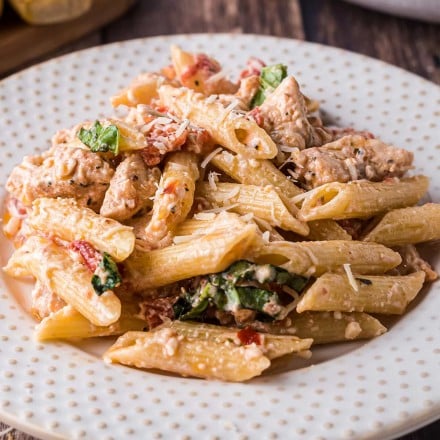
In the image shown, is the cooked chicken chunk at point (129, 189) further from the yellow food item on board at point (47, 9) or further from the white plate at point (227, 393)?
the yellow food item on board at point (47, 9)

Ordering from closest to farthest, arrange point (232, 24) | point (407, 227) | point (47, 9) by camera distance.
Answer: point (407, 227), point (47, 9), point (232, 24)

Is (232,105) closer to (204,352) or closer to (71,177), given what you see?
(71,177)

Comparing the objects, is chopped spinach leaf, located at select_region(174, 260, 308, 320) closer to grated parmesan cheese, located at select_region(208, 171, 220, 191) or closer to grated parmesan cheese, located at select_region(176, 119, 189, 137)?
grated parmesan cheese, located at select_region(208, 171, 220, 191)

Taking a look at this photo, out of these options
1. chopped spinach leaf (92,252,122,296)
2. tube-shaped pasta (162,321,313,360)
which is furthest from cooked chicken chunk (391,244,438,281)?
chopped spinach leaf (92,252,122,296)

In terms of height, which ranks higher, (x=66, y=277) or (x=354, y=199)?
(x=354, y=199)

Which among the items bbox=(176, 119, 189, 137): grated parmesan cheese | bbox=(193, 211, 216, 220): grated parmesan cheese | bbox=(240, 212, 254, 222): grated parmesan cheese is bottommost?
bbox=(193, 211, 216, 220): grated parmesan cheese

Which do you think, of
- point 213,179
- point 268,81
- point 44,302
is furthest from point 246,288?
point 268,81

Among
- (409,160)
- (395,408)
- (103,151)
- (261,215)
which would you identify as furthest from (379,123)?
→ (395,408)
